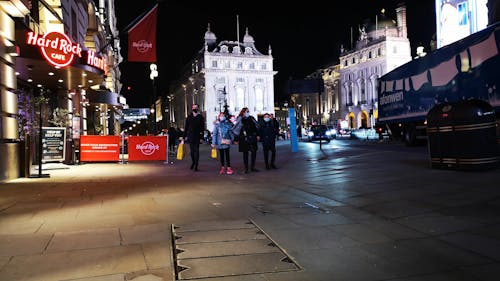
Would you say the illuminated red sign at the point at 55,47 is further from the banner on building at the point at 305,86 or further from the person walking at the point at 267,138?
the banner on building at the point at 305,86

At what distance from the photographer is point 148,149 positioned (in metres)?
19.1

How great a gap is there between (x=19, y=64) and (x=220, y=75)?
8982 cm

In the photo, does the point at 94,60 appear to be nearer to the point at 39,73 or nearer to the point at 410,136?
the point at 39,73

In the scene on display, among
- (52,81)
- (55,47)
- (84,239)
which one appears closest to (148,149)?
(52,81)

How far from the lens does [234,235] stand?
5.25 m

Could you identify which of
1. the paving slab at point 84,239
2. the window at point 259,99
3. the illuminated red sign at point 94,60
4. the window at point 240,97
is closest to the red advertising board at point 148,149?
the illuminated red sign at point 94,60

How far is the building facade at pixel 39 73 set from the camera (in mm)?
11680

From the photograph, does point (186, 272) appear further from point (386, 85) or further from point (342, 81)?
point (342, 81)

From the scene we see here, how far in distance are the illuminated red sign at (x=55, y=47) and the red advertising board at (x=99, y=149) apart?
4.58 m

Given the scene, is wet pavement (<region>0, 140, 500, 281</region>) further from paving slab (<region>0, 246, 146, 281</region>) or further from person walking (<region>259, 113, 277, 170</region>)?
person walking (<region>259, 113, 277, 170</region>)

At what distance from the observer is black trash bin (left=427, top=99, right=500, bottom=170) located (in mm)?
10188


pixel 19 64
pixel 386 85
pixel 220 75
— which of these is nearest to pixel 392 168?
pixel 19 64

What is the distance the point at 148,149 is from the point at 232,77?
286 feet

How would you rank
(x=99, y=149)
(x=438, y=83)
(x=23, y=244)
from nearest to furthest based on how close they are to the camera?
(x=23, y=244) → (x=99, y=149) → (x=438, y=83)
